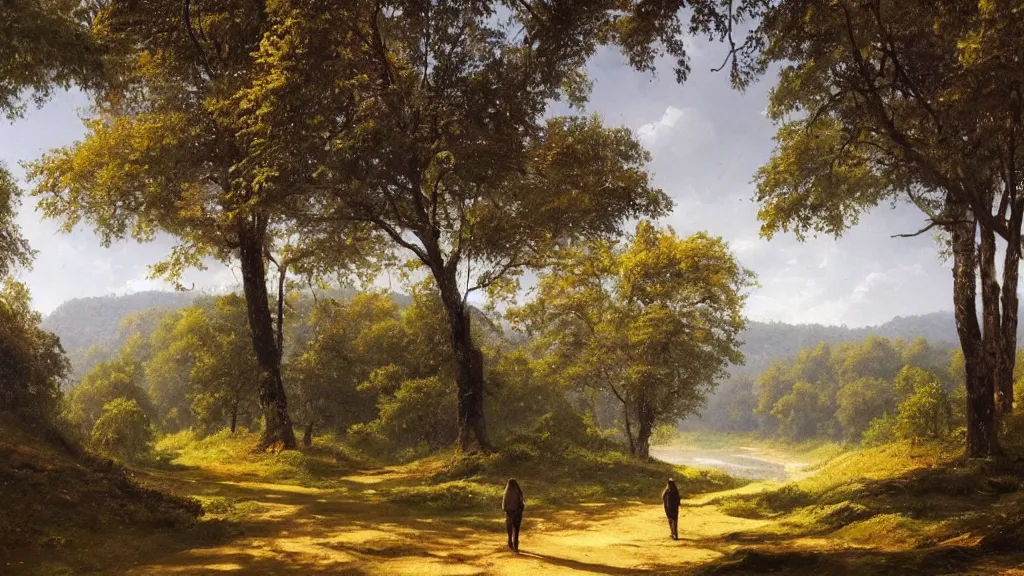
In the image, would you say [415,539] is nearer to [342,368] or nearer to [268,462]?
[268,462]

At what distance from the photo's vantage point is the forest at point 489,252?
10.9 meters

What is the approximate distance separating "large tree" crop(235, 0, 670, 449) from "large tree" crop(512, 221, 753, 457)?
289 inches

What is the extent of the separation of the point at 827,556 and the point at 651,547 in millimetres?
4343

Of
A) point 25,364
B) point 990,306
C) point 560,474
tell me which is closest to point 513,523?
point 560,474

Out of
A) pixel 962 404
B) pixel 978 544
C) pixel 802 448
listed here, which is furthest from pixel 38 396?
pixel 802 448

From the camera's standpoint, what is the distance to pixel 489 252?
23.2 m

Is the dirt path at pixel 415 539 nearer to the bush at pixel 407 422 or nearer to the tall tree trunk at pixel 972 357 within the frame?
the tall tree trunk at pixel 972 357

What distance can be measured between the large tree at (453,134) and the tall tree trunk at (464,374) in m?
0.04

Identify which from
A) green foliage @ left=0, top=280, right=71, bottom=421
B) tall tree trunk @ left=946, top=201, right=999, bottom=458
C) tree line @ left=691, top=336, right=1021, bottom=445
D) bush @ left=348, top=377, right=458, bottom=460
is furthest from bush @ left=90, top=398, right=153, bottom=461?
tree line @ left=691, top=336, right=1021, bottom=445

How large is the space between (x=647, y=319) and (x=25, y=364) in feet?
82.6

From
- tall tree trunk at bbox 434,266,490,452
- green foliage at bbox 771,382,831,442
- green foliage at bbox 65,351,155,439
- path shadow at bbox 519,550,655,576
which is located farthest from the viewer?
green foliage at bbox 771,382,831,442

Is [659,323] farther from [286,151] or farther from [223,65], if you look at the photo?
[223,65]

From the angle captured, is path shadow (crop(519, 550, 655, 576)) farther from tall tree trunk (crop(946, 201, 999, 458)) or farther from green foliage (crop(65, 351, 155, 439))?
green foliage (crop(65, 351, 155, 439))

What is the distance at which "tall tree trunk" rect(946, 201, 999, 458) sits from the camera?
632 inches
